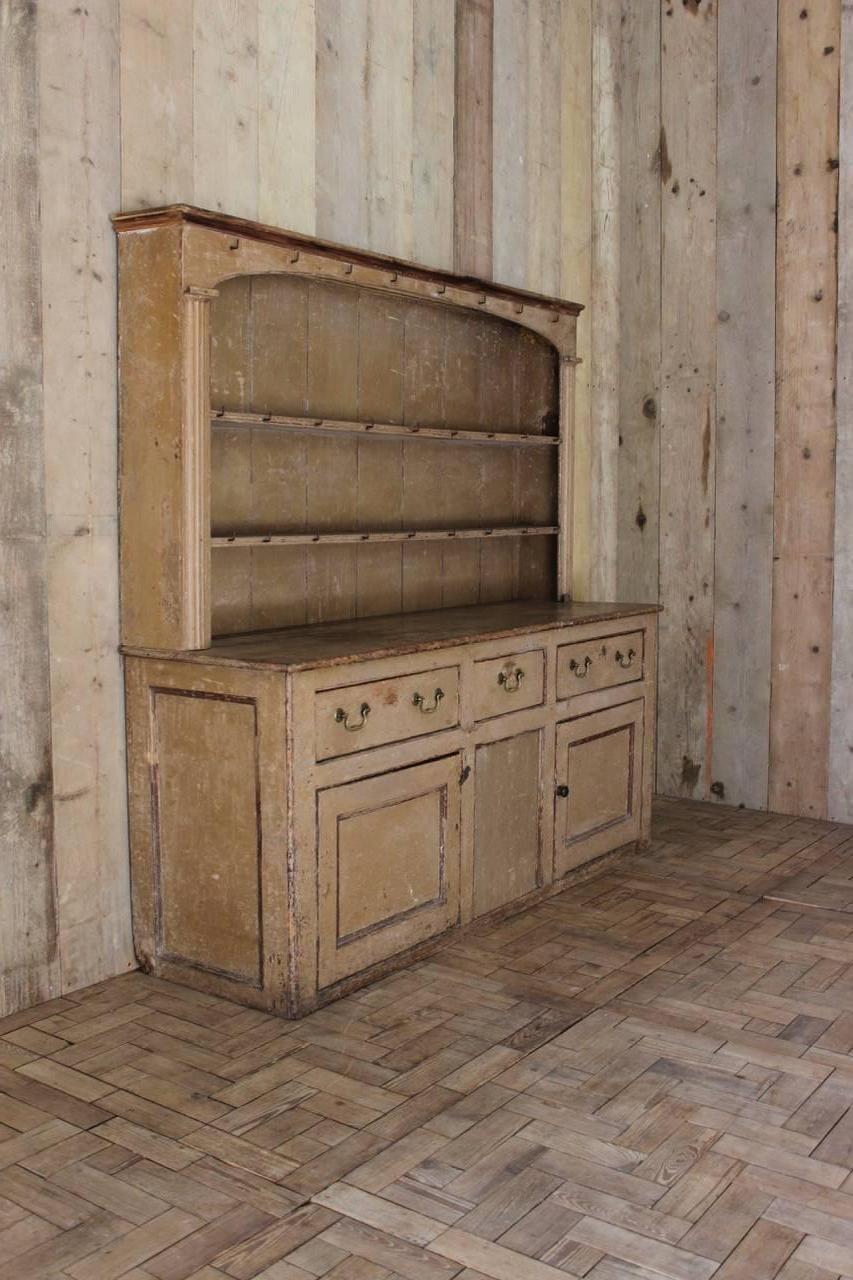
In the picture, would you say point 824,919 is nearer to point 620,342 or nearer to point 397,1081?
point 397,1081

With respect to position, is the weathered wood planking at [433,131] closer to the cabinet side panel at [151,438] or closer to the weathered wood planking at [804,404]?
the cabinet side panel at [151,438]

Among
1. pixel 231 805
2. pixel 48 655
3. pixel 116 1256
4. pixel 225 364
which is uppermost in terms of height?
pixel 225 364

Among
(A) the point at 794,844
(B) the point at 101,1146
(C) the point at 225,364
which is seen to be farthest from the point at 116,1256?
(A) the point at 794,844

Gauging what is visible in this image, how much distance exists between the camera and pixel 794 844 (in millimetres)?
4570

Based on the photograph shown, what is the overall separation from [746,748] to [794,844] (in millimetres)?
571

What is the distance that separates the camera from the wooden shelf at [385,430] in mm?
3328

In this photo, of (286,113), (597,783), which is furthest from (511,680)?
(286,113)

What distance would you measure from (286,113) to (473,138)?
3.13ft

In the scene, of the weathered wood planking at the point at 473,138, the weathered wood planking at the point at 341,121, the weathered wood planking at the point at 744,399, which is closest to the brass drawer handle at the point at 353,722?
the weathered wood planking at the point at 341,121

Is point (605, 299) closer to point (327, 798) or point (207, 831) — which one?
point (327, 798)

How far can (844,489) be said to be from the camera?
477 cm

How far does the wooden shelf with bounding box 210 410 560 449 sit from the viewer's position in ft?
10.9

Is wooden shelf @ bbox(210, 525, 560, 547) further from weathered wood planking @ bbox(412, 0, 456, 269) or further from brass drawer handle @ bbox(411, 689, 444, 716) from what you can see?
weathered wood planking @ bbox(412, 0, 456, 269)

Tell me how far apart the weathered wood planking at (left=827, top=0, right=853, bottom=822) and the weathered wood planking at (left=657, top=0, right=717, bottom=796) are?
1.65ft
